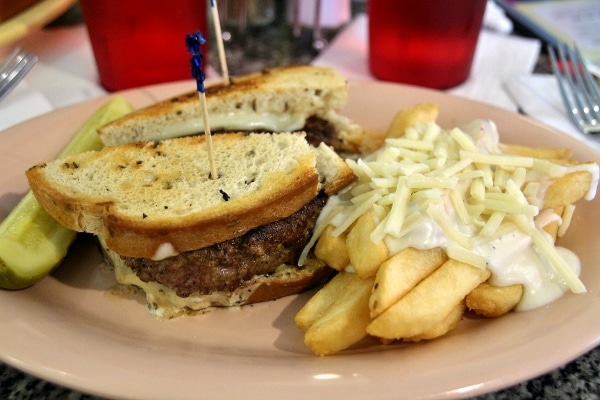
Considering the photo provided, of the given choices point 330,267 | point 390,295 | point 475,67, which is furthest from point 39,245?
point 475,67

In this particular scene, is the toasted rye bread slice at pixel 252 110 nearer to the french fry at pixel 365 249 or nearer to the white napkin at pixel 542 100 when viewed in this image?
the french fry at pixel 365 249

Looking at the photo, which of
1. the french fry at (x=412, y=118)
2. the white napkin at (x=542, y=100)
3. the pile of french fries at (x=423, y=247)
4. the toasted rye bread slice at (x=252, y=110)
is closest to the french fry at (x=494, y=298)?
the pile of french fries at (x=423, y=247)

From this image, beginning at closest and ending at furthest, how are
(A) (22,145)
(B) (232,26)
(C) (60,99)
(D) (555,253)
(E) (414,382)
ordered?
1. (E) (414,382)
2. (D) (555,253)
3. (A) (22,145)
4. (C) (60,99)
5. (B) (232,26)

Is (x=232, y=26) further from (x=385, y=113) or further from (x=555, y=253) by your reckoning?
(x=555, y=253)

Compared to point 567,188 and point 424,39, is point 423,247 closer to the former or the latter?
point 567,188

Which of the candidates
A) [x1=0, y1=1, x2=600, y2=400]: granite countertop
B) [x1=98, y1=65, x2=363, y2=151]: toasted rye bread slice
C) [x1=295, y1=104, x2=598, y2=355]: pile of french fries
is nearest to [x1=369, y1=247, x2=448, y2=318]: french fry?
[x1=295, y1=104, x2=598, y2=355]: pile of french fries

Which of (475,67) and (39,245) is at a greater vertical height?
(39,245)

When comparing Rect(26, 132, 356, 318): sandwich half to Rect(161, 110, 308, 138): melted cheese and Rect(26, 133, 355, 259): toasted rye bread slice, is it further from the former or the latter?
Rect(161, 110, 308, 138): melted cheese

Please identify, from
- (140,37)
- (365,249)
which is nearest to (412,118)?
(365,249)
